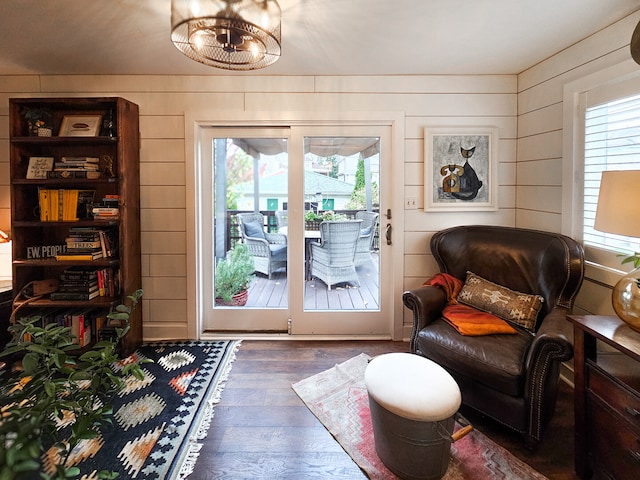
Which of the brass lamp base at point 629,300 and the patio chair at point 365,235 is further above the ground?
the patio chair at point 365,235

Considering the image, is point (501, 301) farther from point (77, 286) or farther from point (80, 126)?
point (80, 126)

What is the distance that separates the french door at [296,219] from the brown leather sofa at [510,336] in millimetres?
726

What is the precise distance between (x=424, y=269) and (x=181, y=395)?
7.10ft

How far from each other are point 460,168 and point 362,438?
7.42 ft

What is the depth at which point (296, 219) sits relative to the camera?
3.00 metres

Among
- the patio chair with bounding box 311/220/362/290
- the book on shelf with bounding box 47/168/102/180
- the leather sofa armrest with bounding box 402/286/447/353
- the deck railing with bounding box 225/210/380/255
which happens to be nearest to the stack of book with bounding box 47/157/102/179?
the book on shelf with bounding box 47/168/102/180

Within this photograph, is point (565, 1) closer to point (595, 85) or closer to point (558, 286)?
point (595, 85)

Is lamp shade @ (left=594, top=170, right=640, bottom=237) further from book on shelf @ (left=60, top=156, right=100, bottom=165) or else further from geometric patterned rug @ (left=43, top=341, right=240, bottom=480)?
book on shelf @ (left=60, top=156, right=100, bottom=165)

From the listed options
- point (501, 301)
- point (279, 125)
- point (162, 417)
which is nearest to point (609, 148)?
point (501, 301)

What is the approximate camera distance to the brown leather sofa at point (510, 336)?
168 cm

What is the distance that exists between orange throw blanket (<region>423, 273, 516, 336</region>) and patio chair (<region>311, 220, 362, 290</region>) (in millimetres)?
840

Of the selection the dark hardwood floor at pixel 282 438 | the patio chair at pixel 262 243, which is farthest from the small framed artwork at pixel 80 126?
the dark hardwood floor at pixel 282 438

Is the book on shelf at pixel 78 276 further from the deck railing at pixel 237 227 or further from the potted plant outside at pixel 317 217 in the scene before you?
the potted plant outside at pixel 317 217

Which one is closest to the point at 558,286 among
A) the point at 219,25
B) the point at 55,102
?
the point at 219,25
